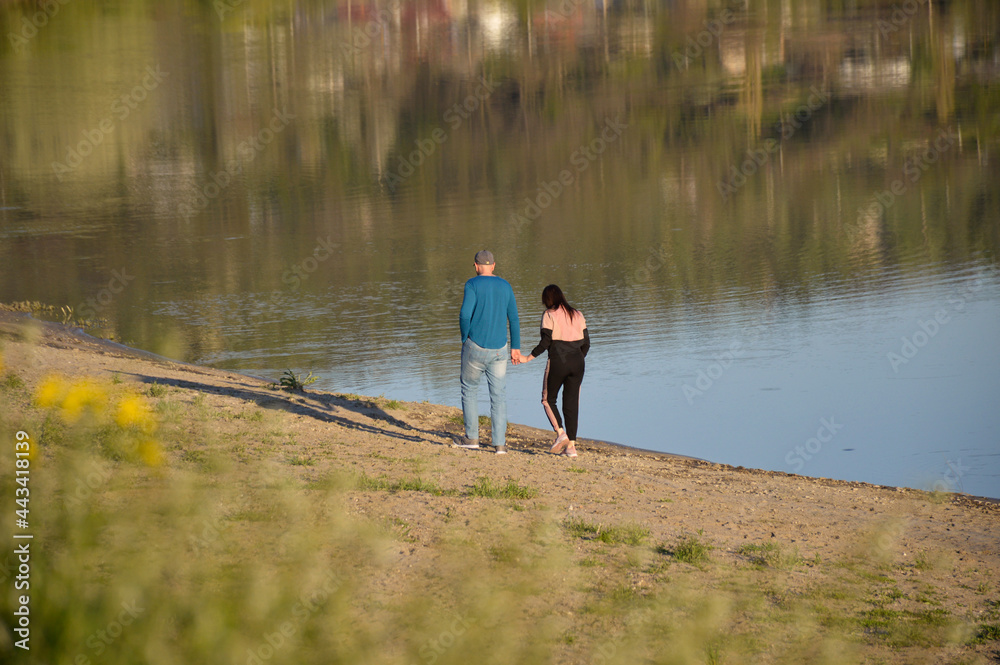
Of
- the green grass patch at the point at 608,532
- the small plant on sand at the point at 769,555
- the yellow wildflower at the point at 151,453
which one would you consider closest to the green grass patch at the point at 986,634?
the small plant on sand at the point at 769,555

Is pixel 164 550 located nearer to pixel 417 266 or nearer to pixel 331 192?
pixel 417 266

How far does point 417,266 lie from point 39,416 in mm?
13773

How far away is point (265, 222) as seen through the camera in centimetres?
3045

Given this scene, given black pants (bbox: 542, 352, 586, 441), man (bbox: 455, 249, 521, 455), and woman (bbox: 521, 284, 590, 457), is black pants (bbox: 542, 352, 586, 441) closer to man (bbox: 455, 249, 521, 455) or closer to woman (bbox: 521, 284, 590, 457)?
woman (bbox: 521, 284, 590, 457)

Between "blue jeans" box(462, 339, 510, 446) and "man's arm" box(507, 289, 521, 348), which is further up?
"man's arm" box(507, 289, 521, 348)

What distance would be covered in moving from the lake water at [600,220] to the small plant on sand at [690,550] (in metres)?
4.20

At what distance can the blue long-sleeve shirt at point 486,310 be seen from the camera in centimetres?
1040

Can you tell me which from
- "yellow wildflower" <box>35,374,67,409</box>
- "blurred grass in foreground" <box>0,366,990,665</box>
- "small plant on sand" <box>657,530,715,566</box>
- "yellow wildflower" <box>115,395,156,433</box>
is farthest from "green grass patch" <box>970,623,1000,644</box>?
"yellow wildflower" <box>35,374,67,409</box>

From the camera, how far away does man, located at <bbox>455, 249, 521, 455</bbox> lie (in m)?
10.4

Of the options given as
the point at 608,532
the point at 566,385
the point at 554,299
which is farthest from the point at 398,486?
the point at 554,299

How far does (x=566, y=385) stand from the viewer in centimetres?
1116

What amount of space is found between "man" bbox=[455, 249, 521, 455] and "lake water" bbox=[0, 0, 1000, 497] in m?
2.78

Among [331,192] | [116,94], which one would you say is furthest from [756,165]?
[116,94]

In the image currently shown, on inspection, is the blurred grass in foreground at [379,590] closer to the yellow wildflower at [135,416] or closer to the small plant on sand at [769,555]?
the small plant on sand at [769,555]
